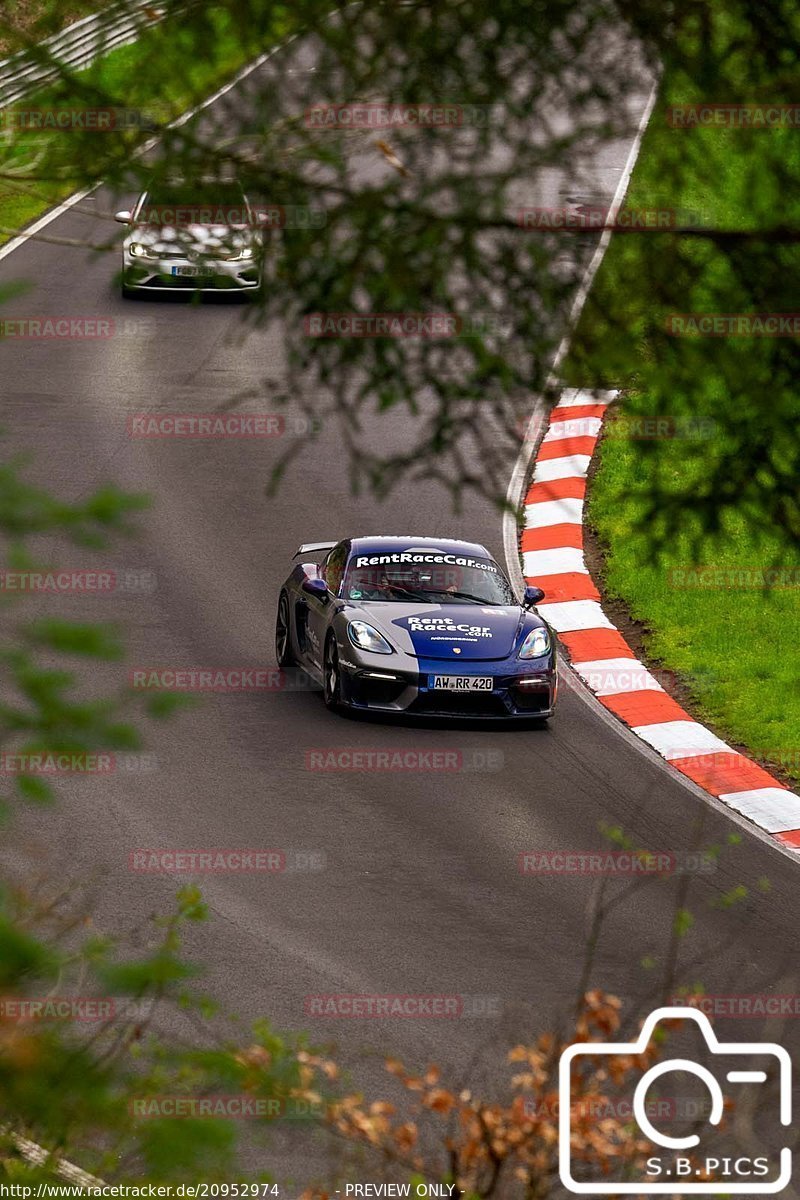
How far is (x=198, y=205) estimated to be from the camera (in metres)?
6.30

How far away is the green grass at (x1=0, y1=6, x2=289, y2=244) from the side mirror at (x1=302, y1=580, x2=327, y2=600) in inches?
320

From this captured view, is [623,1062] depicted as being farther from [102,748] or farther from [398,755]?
[398,755]

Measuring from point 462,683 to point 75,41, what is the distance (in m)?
7.90

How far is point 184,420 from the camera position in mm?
23281

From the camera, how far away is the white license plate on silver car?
1393 cm

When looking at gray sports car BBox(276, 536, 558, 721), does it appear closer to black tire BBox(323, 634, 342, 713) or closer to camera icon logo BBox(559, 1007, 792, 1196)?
black tire BBox(323, 634, 342, 713)

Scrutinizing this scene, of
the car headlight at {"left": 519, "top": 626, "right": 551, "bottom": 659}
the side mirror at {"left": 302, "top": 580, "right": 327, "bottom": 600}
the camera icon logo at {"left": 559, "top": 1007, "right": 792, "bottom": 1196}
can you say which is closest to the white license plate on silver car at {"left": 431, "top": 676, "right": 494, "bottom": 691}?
the car headlight at {"left": 519, "top": 626, "right": 551, "bottom": 659}

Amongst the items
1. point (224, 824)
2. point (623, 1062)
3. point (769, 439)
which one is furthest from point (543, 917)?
point (623, 1062)

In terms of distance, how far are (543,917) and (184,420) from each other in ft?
45.4

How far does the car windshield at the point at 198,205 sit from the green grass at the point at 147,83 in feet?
0.71

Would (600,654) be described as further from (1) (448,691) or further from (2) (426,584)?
(1) (448,691)

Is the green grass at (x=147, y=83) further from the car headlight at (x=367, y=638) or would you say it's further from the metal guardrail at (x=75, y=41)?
the car headlight at (x=367, y=638)

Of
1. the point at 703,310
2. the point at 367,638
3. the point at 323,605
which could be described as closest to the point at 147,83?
the point at 703,310

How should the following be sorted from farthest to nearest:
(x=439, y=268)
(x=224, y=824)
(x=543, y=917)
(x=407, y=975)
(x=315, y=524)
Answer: (x=315, y=524), (x=224, y=824), (x=543, y=917), (x=407, y=975), (x=439, y=268)
